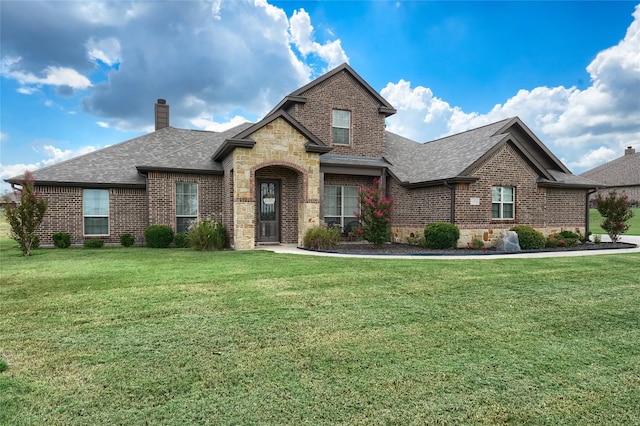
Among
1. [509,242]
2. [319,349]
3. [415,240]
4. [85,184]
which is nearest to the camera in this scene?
[319,349]

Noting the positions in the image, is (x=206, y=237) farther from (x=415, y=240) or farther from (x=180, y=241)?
(x=415, y=240)

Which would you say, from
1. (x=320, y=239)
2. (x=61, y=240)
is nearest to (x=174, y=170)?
(x=61, y=240)

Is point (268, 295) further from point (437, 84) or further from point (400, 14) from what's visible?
point (437, 84)

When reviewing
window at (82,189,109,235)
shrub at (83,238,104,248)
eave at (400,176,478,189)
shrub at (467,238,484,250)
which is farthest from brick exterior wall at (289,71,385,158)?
shrub at (83,238,104,248)

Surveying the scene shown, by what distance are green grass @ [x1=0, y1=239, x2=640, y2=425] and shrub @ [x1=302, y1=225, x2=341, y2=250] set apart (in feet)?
18.9

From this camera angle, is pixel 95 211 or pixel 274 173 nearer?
pixel 95 211

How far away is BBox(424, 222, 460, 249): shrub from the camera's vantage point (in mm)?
13672

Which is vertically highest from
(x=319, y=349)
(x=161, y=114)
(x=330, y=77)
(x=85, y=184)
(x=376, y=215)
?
(x=330, y=77)

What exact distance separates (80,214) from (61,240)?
1.27 m

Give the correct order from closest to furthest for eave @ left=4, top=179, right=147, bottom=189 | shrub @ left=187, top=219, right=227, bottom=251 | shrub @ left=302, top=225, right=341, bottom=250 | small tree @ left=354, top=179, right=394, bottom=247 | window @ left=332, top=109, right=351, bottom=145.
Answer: shrub @ left=187, top=219, right=227, bottom=251 → small tree @ left=354, top=179, right=394, bottom=247 → shrub @ left=302, top=225, right=341, bottom=250 → eave @ left=4, top=179, right=147, bottom=189 → window @ left=332, top=109, right=351, bottom=145

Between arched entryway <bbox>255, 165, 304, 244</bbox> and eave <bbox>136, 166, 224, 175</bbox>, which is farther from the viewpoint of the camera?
arched entryway <bbox>255, 165, 304, 244</bbox>

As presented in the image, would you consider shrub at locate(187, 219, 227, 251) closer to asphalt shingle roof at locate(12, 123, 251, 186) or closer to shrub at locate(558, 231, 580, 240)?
asphalt shingle roof at locate(12, 123, 251, 186)

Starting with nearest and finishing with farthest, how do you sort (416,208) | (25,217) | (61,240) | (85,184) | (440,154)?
1. (25,217)
2. (61,240)
3. (85,184)
4. (416,208)
5. (440,154)

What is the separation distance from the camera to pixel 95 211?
599 inches
